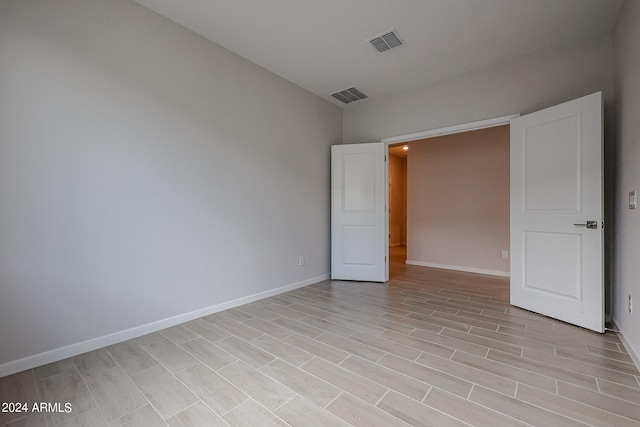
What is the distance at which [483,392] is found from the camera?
1.57 m

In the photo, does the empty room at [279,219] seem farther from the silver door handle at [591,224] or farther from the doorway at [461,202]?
the doorway at [461,202]

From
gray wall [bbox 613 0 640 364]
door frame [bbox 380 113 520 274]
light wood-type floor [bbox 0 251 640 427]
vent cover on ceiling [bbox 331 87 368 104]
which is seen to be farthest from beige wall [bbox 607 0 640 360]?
vent cover on ceiling [bbox 331 87 368 104]

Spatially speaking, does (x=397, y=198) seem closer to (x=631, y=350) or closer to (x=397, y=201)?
(x=397, y=201)

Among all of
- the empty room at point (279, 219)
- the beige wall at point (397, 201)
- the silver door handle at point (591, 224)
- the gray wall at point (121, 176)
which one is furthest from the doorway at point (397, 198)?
the silver door handle at point (591, 224)

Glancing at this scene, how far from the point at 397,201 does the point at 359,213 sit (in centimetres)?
482

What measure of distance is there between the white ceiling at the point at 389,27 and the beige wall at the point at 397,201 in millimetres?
5019

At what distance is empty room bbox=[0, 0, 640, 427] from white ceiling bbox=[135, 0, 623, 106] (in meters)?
0.02

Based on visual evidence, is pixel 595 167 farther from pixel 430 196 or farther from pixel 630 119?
pixel 430 196

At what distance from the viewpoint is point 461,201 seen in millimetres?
5141

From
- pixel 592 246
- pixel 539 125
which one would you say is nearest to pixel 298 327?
pixel 592 246

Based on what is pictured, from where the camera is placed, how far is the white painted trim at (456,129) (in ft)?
10.5

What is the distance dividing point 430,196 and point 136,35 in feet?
16.8

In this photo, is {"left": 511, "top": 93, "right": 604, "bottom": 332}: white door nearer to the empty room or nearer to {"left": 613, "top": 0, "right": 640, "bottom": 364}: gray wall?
the empty room

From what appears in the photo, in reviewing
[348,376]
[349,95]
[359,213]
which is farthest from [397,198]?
[348,376]
